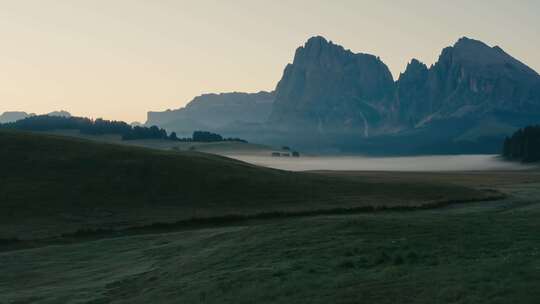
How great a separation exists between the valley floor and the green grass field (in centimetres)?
11

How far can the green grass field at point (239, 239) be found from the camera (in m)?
27.4

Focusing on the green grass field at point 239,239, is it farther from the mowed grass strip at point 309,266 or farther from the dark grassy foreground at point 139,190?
the dark grassy foreground at point 139,190

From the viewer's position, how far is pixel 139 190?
3433 inches

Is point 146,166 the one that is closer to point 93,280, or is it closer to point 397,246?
point 93,280

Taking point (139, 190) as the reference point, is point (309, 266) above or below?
above

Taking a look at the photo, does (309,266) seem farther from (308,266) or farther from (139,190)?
(139,190)

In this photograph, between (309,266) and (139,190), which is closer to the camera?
(309,266)

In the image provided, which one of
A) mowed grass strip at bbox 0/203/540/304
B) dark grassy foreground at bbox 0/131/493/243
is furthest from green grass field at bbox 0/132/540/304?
dark grassy foreground at bbox 0/131/493/243

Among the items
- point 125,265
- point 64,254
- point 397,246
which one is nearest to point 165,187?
point 64,254

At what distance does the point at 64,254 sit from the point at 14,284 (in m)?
10.4

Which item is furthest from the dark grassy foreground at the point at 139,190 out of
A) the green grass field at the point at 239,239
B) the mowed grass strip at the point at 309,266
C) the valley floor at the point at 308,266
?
the mowed grass strip at the point at 309,266

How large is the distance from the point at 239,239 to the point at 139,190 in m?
45.4

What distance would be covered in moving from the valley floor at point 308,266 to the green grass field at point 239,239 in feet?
0.35

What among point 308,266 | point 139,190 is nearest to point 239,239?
point 308,266
